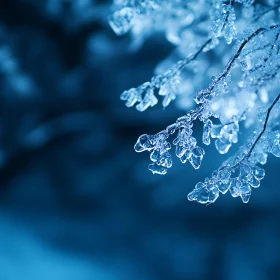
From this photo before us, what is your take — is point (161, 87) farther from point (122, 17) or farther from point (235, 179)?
point (235, 179)

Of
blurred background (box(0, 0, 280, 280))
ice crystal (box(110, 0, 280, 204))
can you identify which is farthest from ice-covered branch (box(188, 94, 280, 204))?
blurred background (box(0, 0, 280, 280))

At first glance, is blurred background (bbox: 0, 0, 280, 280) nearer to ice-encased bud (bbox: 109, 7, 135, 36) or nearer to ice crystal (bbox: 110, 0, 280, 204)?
ice-encased bud (bbox: 109, 7, 135, 36)

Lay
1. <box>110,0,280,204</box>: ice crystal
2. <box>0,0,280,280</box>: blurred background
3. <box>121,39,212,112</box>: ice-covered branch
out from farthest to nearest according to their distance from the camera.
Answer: <box>0,0,280,280</box>: blurred background < <box>121,39,212,112</box>: ice-covered branch < <box>110,0,280,204</box>: ice crystal

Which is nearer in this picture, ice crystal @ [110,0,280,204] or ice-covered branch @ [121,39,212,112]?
ice crystal @ [110,0,280,204]

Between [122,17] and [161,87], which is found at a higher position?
[122,17]

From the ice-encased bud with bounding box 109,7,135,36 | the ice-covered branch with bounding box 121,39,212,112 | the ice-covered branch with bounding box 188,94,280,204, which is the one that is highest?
the ice-encased bud with bounding box 109,7,135,36

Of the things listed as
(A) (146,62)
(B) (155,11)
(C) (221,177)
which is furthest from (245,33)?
(A) (146,62)

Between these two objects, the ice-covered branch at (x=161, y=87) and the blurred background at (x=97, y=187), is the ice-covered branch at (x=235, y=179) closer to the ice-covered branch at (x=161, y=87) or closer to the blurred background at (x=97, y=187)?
the ice-covered branch at (x=161, y=87)

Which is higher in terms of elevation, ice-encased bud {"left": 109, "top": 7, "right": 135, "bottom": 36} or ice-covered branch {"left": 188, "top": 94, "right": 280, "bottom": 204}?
ice-encased bud {"left": 109, "top": 7, "right": 135, "bottom": 36}

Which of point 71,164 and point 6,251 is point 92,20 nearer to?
point 71,164

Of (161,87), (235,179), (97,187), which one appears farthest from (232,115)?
(97,187)
